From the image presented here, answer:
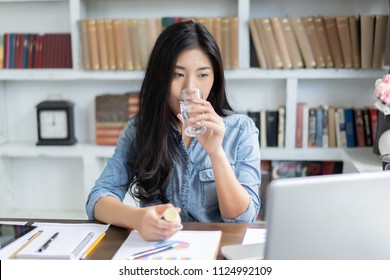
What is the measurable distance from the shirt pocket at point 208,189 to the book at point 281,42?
1.39 m

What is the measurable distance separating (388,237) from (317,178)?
20 cm

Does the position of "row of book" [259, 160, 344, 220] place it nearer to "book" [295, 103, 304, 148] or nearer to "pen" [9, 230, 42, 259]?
"book" [295, 103, 304, 148]

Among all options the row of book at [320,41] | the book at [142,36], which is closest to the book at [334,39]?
the row of book at [320,41]

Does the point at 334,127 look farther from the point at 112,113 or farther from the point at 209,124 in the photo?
the point at 209,124

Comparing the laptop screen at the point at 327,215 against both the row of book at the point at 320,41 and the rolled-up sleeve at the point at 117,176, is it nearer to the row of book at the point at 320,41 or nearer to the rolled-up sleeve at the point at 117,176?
the rolled-up sleeve at the point at 117,176

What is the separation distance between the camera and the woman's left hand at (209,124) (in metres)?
1.34

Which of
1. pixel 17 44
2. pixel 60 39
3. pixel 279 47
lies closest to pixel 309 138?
pixel 279 47

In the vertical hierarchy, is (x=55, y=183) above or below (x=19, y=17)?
below

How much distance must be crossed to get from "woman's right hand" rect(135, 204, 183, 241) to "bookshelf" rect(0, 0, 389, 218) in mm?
1593

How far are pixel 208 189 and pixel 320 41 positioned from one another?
1.52 meters

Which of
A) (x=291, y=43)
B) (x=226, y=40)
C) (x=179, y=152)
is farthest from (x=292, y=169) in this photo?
(x=179, y=152)

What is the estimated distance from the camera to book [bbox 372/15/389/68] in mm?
2648
